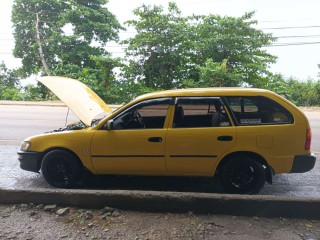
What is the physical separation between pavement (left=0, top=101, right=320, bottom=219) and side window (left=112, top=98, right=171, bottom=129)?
3.41 feet

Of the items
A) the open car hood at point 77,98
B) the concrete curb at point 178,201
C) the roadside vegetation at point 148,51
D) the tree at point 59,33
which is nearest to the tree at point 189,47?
the roadside vegetation at point 148,51

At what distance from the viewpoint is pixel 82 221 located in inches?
146

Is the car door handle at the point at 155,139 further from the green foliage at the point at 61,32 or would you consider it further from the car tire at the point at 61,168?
the green foliage at the point at 61,32

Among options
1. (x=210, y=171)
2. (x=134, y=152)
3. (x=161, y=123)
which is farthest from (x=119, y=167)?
(x=210, y=171)

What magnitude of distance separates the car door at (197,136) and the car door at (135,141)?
6.3 inches

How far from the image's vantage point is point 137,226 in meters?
3.59

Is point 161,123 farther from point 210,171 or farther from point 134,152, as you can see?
point 210,171

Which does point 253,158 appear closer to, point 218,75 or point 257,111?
point 257,111

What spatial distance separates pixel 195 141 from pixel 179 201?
91 centimetres

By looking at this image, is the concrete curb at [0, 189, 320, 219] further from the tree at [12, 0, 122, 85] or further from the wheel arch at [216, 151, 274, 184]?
Result: the tree at [12, 0, 122, 85]

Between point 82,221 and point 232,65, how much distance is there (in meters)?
17.8

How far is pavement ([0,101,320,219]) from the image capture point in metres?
3.76

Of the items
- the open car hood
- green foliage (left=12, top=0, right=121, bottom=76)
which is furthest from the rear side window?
green foliage (left=12, top=0, right=121, bottom=76)

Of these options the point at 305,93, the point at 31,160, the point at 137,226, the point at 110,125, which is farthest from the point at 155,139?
the point at 305,93
